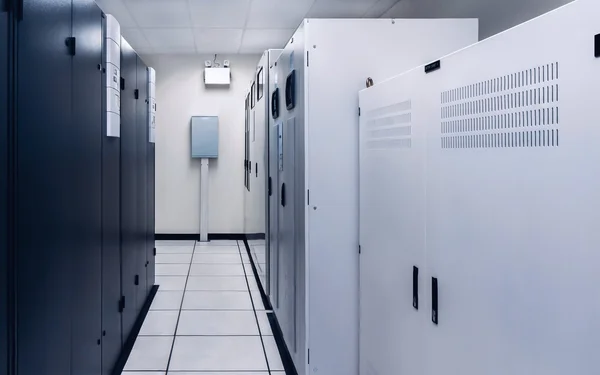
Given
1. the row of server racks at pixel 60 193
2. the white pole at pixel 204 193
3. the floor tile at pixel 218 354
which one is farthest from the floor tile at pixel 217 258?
the row of server racks at pixel 60 193

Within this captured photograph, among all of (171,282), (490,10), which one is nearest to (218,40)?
(171,282)

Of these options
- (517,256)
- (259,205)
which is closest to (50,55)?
(517,256)

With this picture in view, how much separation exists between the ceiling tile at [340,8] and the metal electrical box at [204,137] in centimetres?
260

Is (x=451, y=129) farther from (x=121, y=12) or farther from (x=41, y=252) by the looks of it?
(x=121, y=12)

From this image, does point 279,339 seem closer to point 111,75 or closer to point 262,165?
point 262,165

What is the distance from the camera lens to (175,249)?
6.79 m

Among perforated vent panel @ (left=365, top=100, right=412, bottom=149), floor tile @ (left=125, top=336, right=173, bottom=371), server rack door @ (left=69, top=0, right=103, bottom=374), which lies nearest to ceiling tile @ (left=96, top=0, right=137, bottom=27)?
server rack door @ (left=69, top=0, right=103, bottom=374)

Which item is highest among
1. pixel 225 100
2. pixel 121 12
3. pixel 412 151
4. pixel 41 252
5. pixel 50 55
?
Result: pixel 121 12

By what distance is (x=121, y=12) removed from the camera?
211 inches

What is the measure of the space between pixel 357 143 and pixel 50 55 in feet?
4.29

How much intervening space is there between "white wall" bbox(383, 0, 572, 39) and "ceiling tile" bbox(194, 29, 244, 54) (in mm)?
2510

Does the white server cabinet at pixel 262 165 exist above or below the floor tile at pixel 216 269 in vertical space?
above

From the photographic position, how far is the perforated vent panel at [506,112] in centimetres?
99

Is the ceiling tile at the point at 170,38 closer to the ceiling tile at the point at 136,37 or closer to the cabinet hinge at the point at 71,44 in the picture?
the ceiling tile at the point at 136,37
